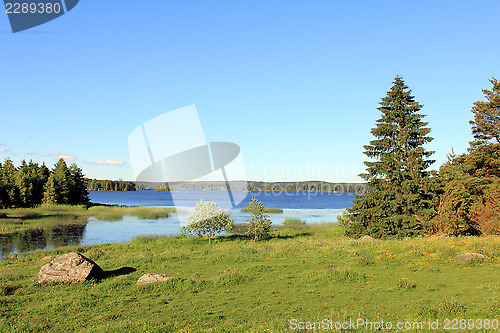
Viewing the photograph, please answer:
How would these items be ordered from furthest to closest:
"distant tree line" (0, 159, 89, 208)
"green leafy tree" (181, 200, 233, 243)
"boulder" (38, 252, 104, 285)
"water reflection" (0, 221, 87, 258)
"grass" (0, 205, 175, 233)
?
"distant tree line" (0, 159, 89, 208) → "grass" (0, 205, 175, 233) → "green leafy tree" (181, 200, 233, 243) → "water reflection" (0, 221, 87, 258) → "boulder" (38, 252, 104, 285)

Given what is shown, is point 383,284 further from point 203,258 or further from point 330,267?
point 203,258

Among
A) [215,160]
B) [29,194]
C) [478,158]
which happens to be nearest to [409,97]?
[478,158]

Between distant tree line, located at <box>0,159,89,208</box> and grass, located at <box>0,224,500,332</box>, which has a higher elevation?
distant tree line, located at <box>0,159,89,208</box>

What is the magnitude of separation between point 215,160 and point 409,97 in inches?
986

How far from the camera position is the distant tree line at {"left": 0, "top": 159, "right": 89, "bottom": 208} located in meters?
85.8

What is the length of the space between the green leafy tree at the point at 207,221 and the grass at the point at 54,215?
30004mm

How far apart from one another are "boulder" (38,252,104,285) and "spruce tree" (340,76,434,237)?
98.2ft

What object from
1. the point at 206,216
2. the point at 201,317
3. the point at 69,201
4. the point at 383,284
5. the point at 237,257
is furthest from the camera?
the point at 69,201

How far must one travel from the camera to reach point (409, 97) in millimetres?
40031

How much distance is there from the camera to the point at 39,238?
4453 centimetres

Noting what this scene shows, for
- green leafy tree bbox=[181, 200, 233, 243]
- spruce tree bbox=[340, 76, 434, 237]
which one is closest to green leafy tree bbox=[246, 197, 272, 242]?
green leafy tree bbox=[181, 200, 233, 243]

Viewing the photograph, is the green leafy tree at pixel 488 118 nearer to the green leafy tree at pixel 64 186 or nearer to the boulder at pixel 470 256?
the boulder at pixel 470 256

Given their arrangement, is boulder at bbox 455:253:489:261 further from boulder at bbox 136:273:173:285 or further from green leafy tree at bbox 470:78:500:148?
green leafy tree at bbox 470:78:500:148

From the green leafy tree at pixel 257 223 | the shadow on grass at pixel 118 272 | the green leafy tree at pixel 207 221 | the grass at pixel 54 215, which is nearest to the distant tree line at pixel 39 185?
the grass at pixel 54 215
